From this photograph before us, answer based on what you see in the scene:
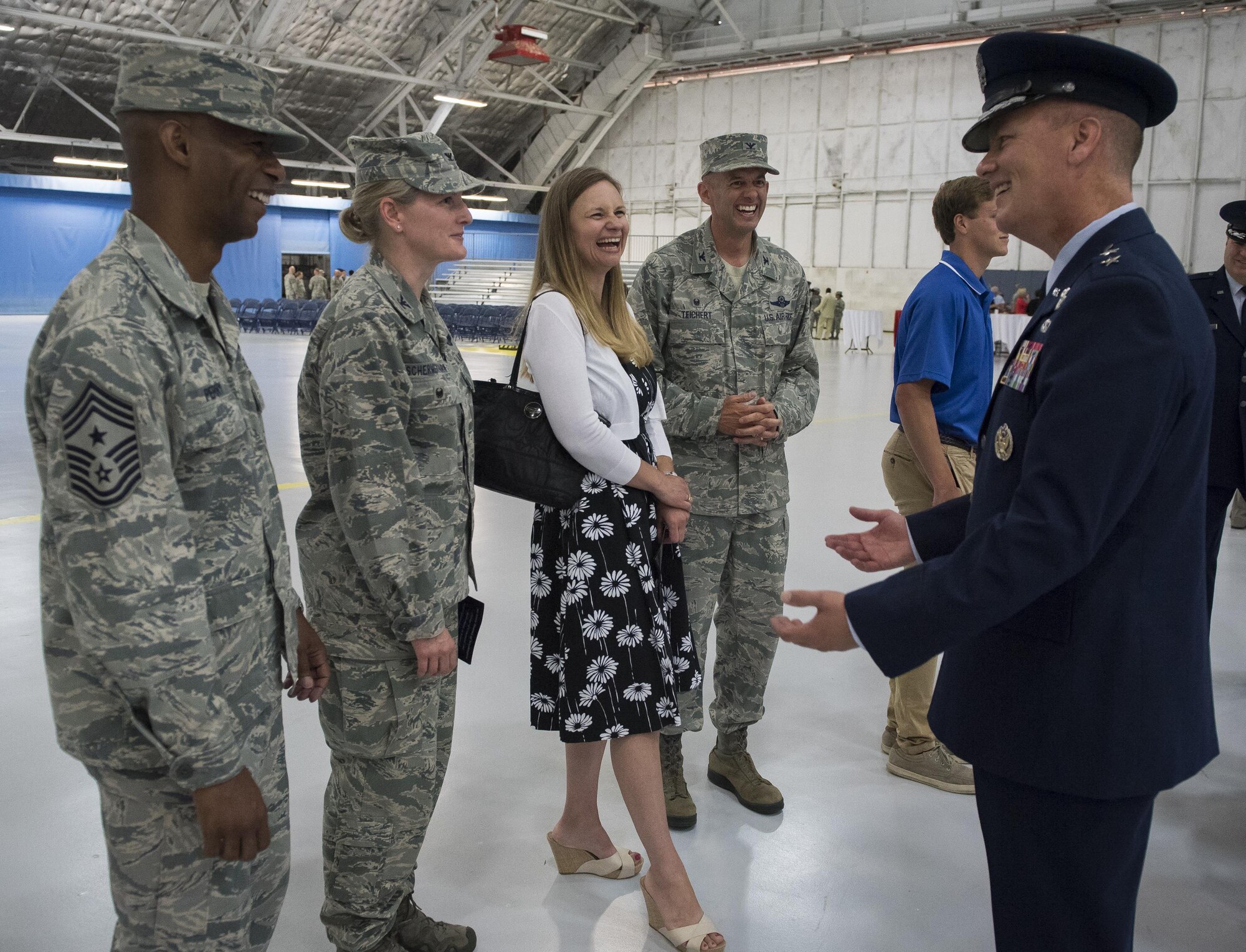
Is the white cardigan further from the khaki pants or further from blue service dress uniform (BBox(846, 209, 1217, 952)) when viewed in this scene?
the khaki pants

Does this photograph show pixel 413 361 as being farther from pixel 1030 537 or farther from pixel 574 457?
pixel 1030 537

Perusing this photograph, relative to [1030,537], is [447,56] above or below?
above

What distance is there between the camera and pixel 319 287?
2603 centimetres

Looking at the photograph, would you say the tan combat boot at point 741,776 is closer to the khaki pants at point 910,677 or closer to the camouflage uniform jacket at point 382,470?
the khaki pants at point 910,677

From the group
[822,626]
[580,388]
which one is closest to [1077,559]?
[822,626]

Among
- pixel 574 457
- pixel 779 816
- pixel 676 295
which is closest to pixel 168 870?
pixel 574 457

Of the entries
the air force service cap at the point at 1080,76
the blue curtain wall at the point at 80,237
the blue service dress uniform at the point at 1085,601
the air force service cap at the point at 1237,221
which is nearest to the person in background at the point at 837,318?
the blue curtain wall at the point at 80,237

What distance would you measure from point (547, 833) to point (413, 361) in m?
1.38

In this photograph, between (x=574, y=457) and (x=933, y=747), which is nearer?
(x=574, y=457)

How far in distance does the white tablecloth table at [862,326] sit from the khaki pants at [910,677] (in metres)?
18.0

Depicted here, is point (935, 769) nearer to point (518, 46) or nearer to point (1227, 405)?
point (1227, 405)

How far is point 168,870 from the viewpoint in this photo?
1.45 meters

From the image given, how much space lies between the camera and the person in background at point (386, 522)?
6.28ft

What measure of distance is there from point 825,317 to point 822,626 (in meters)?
22.4
